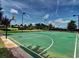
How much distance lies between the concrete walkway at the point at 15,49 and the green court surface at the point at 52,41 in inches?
4.9

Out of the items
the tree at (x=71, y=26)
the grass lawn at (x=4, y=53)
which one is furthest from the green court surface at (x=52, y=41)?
the grass lawn at (x=4, y=53)

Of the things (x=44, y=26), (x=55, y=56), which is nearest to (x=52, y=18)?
(x=44, y=26)

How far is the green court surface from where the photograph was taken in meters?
3.24

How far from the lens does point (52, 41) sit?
336 cm

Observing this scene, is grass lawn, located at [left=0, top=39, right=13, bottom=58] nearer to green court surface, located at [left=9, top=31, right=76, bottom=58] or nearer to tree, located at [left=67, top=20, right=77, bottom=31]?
green court surface, located at [left=9, top=31, right=76, bottom=58]

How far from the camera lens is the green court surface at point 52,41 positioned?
3.24m

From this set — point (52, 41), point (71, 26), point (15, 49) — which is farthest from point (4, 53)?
point (71, 26)

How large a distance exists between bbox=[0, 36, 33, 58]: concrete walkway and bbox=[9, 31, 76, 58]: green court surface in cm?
12

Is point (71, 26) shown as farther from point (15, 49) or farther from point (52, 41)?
point (15, 49)

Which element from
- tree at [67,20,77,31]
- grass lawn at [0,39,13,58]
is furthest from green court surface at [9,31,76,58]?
grass lawn at [0,39,13,58]

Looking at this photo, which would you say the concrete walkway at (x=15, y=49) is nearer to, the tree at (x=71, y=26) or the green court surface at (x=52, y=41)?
the green court surface at (x=52, y=41)

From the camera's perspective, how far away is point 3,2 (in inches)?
129

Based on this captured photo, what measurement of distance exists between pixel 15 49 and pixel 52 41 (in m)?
0.78

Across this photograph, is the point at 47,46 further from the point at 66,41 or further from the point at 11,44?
the point at 11,44
